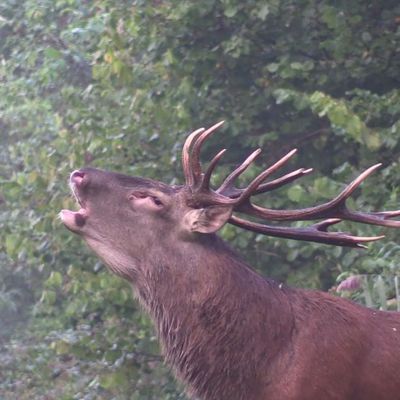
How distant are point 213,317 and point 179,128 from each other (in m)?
3.48

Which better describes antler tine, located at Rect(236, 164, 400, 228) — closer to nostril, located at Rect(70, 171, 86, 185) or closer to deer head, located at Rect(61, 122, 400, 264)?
deer head, located at Rect(61, 122, 400, 264)

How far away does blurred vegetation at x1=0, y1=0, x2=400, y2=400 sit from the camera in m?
7.37

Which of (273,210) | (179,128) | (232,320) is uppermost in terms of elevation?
(273,210)

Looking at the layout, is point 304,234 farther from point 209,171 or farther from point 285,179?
point 209,171

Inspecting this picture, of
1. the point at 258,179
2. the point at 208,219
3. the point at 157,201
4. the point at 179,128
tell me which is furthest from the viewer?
the point at 179,128

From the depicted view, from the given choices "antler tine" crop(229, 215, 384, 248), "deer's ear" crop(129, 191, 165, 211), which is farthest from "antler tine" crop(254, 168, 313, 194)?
Answer: "deer's ear" crop(129, 191, 165, 211)

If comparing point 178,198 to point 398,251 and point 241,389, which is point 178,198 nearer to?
point 241,389

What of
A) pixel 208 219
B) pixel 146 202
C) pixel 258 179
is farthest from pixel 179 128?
pixel 258 179

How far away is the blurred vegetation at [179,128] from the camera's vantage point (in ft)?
24.2

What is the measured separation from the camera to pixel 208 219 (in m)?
4.39

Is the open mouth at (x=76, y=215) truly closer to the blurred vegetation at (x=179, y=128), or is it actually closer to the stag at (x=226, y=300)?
the stag at (x=226, y=300)

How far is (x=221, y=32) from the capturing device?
8094mm

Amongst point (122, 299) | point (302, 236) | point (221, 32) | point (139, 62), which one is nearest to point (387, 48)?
point (221, 32)

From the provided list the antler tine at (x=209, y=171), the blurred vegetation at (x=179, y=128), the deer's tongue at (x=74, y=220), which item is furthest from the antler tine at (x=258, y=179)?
the blurred vegetation at (x=179, y=128)
